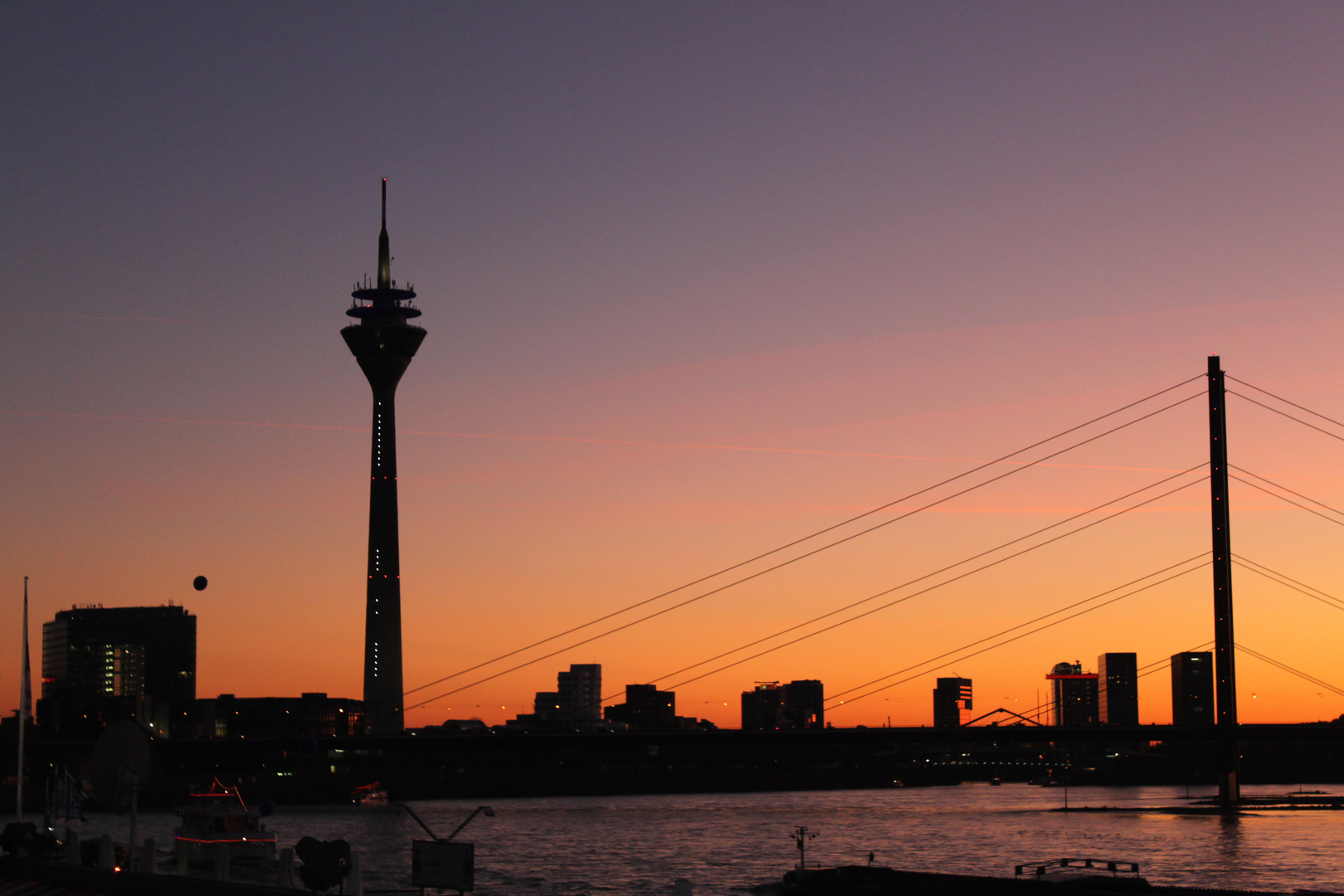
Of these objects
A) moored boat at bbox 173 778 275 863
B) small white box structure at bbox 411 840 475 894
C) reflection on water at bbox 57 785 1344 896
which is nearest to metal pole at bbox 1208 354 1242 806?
reflection on water at bbox 57 785 1344 896

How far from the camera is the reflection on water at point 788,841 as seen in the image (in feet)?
220

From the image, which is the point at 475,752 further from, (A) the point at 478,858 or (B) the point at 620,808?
(B) the point at 620,808

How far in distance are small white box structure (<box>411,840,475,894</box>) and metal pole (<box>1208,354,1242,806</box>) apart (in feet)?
234

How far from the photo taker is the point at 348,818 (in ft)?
443

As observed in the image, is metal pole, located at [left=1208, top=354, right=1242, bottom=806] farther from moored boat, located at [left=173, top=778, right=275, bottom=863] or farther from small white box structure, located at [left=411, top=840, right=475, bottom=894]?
small white box structure, located at [left=411, top=840, right=475, bottom=894]

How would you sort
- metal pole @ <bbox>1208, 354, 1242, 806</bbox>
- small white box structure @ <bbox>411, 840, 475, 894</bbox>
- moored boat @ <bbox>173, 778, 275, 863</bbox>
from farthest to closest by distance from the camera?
metal pole @ <bbox>1208, 354, 1242, 806</bbox> < moored boat @ <bbox>173, 778, 275, 863</bbox> < small white box structure @ <bbox>411, 840, 475, 894</bbox>

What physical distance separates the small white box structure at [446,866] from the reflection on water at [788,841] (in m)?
38.6

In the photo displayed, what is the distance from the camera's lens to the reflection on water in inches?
2635

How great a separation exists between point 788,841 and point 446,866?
75947mm

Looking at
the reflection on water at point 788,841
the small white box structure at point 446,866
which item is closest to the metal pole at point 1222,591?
the reflection on water at point 788,841

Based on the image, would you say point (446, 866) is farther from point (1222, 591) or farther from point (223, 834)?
point (1222, 591)

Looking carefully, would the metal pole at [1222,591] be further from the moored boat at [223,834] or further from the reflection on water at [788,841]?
the moored boat at [223,834]

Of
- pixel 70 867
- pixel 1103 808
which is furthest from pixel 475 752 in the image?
pixel 70 867

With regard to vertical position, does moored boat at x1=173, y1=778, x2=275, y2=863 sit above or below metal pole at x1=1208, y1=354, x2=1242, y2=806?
below
